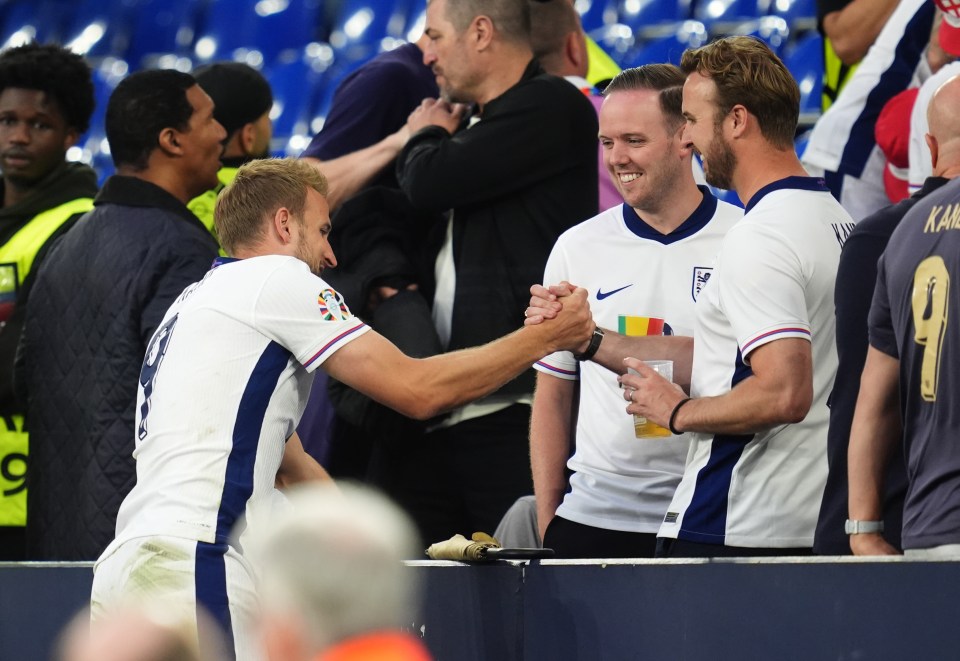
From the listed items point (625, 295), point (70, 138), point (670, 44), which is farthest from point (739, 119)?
point (670, 44)

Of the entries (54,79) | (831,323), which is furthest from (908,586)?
(54,79)

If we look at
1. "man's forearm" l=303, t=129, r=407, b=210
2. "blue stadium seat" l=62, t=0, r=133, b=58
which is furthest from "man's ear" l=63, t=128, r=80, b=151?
"blue stadium seat" l=62, t=0, r=133, b=58

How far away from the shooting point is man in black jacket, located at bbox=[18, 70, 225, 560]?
459cm

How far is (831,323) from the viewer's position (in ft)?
11.7

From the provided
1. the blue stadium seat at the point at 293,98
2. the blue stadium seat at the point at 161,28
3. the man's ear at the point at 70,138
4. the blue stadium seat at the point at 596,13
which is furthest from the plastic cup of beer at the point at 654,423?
the blue stadium seat at the point at 161,28

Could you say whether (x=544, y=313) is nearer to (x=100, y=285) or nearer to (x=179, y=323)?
(x=179, y=323)

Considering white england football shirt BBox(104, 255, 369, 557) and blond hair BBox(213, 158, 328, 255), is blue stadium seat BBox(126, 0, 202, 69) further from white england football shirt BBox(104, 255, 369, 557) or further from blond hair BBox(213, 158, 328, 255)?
white england football shirt BBox(104, 255, 369, 557)

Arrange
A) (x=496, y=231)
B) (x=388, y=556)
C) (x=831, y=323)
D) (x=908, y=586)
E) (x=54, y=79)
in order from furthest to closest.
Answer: (x=54, y=79)
(x=496, y=231)
(x=831, y=323)
(x=908, y=586)
(x=388, y=556)

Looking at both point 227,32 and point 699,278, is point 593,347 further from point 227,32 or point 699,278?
point 227,32

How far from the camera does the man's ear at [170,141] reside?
4.85 meters

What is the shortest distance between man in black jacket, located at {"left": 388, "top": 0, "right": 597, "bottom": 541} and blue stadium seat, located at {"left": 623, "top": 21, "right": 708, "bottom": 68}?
322 cm

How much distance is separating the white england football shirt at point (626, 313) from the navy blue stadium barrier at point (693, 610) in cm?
59

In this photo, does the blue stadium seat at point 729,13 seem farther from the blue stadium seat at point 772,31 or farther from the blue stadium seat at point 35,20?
the blue stadium seat at point 35,20

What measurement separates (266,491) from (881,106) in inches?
114
